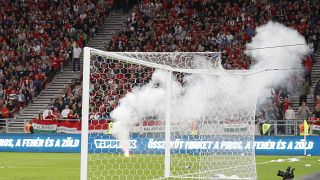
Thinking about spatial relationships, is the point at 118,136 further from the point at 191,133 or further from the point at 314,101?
the point at 314,101

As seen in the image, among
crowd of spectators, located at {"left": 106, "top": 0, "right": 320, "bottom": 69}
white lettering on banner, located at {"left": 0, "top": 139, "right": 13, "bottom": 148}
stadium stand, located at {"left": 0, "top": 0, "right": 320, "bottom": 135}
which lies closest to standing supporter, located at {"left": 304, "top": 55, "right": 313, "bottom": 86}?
stadium stand, located at {"left": 0, "top": 0, "right": 320, "bottom": 135}

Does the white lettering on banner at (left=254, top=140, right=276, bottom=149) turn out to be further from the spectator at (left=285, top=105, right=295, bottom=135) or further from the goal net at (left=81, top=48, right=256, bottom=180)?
the goal net at (left=81, top=48, right=256, bottom=180)

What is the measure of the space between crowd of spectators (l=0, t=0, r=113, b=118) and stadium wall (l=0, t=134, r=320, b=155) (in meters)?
4.72

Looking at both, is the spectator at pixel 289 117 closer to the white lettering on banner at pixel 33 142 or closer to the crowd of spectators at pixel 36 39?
the white lettering on banner at pixel 33 142

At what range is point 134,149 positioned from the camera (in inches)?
1005

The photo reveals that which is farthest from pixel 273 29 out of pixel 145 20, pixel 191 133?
pixel 191 133

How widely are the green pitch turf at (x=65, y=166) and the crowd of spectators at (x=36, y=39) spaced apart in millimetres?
9734

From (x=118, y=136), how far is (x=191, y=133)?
5567mm

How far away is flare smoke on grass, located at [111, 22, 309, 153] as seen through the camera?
1877cm

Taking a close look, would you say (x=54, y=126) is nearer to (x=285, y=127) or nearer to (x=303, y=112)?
(x=285, y=127)

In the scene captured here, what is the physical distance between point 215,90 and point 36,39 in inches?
962

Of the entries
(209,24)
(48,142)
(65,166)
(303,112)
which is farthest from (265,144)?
(209,24)

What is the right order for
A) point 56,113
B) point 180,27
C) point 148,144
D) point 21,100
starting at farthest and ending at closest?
1. point 180,27
2. point 21,100
3. point 56,113
4. point 148,144

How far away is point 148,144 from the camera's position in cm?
2564
